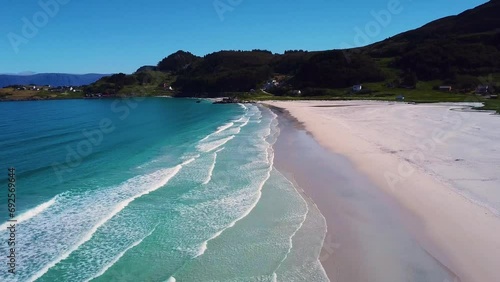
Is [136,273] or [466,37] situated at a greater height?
[466,37]

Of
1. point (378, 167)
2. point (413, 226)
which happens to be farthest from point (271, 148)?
point (413, 226)

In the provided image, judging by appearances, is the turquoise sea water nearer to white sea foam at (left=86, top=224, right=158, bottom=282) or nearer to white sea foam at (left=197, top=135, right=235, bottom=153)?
white sea foam at (left=86, top=224, right=158, bottom=282)

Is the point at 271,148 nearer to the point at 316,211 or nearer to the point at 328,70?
the point at 316,211

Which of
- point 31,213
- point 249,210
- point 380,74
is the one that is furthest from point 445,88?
point 31,213
